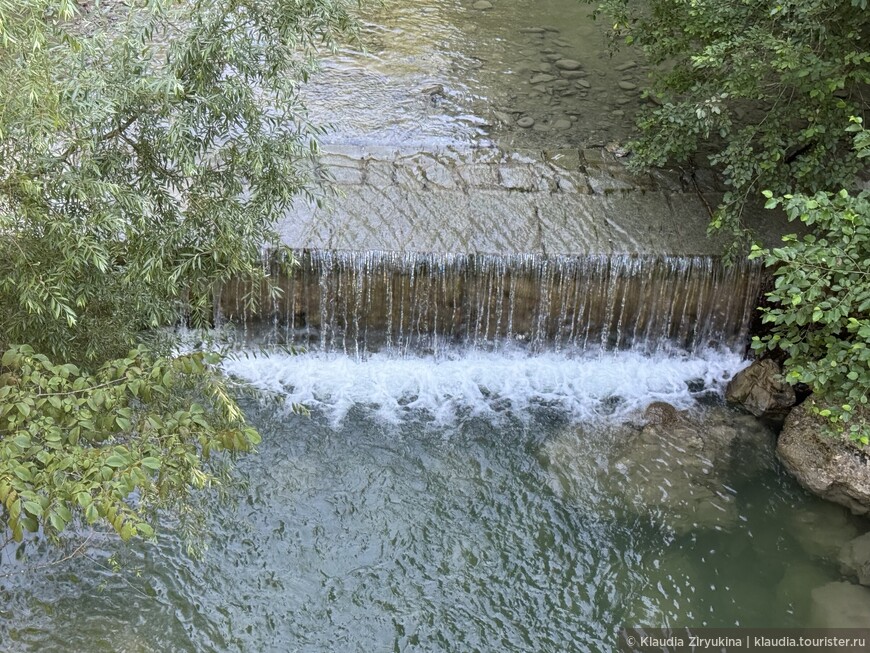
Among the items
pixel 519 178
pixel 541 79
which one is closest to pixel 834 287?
pixel 519 178

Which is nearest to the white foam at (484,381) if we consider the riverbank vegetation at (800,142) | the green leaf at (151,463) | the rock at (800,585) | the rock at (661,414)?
the rock at (661,414)

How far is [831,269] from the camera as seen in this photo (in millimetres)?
5637

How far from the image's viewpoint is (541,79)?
10.2 meters

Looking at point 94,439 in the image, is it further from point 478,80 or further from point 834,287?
point 478,80

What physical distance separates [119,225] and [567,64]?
25.8 feet

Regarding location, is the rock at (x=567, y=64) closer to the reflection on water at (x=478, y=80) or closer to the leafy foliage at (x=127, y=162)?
the reflection on water at (x=478, y=80)

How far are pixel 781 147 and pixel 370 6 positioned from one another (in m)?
6.54

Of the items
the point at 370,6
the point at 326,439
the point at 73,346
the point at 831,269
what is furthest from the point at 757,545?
the point at 370,6

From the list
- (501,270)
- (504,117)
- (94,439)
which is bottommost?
(501,270)

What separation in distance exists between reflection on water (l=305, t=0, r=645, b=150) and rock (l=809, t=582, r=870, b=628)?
205 inches

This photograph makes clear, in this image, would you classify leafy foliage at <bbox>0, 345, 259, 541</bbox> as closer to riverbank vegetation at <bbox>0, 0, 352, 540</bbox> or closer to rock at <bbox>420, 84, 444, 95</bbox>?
riverbank vegetation at <bbox>0, 0, 352, 540</bbox>

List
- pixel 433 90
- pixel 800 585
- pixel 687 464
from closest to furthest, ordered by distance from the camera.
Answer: pixel 800 585
pixel 687 464
pixel 433 90

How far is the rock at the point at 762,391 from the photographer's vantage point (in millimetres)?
7414

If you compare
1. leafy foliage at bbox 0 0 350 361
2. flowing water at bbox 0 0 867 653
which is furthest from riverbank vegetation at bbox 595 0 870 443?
leafy foliage at bbox 0 0 350 361
